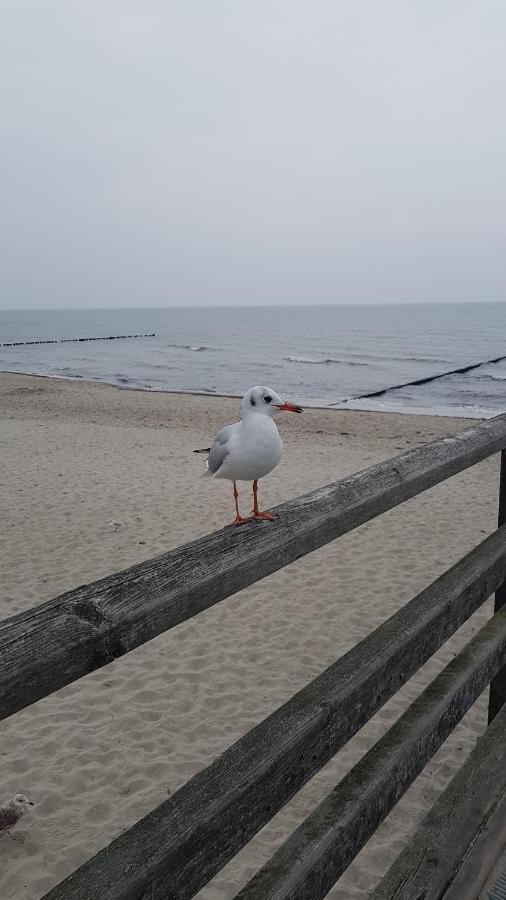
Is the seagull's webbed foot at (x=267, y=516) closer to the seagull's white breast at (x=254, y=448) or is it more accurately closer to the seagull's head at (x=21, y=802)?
the seagull's white breast at (x=254, y=448)

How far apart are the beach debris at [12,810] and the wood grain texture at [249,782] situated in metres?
2.53

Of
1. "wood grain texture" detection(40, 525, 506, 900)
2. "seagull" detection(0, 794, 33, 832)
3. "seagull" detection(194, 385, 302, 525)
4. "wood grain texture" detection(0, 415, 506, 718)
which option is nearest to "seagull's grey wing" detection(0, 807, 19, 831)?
"seagull" detection(0, 794, 33, 832)

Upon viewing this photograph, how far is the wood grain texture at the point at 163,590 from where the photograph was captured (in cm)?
99

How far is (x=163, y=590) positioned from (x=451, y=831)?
1385mm

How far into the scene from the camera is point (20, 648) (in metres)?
0.98

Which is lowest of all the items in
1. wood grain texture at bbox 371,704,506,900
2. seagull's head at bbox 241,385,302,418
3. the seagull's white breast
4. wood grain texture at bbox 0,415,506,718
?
wood grain texture at bbox 371,704,506,900

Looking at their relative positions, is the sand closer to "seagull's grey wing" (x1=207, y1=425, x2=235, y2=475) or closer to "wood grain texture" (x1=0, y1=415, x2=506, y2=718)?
"seagull's grey wing" (x1=207, y1=425, x2=235, y2=475)

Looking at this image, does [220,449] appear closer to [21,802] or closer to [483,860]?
[483,860]

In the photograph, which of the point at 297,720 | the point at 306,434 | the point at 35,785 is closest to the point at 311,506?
the point at 297,720

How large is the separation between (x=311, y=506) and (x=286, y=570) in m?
5.25

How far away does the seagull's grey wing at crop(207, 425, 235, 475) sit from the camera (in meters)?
2.38

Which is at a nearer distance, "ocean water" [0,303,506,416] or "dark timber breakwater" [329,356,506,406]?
"ocean water" [0,303,506,416]

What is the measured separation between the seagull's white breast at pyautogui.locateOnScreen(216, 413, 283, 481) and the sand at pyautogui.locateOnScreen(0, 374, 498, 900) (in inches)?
82.8

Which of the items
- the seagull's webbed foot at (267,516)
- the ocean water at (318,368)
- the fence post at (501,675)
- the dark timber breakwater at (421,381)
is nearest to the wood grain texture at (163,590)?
the seagull's webbed foot at (267,516)
